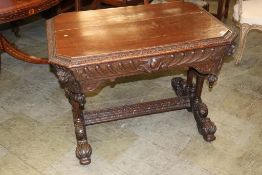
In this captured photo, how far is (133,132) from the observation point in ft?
7.45

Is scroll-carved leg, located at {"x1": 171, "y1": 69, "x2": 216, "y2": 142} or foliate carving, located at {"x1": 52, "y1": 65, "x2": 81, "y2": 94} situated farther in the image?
scroll-carved leg, located at {"x1": 171, "y1": 69, "x2": 216, "y2": 142}

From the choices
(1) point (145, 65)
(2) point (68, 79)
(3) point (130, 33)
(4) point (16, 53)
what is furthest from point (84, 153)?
(4) point (16, 53)

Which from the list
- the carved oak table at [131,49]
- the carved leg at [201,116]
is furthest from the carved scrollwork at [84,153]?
the carved leg at [201,116]

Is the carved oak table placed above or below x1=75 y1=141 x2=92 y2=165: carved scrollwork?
above

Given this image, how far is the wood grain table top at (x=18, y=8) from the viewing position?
2150mm

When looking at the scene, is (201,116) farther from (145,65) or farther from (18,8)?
(18,8)

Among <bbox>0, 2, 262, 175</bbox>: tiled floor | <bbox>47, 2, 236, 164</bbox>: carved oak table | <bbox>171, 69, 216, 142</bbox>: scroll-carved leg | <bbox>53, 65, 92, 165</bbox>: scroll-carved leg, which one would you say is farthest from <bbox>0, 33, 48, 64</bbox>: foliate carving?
<bbox>171, 69, 216, 142</bbox>: scroll-carved leg

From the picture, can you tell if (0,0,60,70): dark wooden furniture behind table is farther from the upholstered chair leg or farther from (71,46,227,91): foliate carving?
the upholstered chair leg

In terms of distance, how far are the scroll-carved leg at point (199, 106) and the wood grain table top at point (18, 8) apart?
1272 mm

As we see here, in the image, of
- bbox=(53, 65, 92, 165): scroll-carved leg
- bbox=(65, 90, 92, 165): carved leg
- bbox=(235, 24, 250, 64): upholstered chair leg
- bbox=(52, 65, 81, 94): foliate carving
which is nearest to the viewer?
bbox=(52, 65, 81, 94): foliate carving

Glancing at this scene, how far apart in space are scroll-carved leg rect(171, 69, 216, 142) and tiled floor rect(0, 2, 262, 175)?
8 centimetres

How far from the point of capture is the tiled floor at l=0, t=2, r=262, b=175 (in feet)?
6.54

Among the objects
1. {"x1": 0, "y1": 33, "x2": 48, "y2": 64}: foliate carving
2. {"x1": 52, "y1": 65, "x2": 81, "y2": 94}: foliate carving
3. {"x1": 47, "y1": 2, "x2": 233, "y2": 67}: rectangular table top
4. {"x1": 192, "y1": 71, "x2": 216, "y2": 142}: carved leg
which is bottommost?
→ {"x1": 192, "y1": 71, "x2": 216, "y2": 142}: carved leg

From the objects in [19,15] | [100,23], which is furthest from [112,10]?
[19,15]
